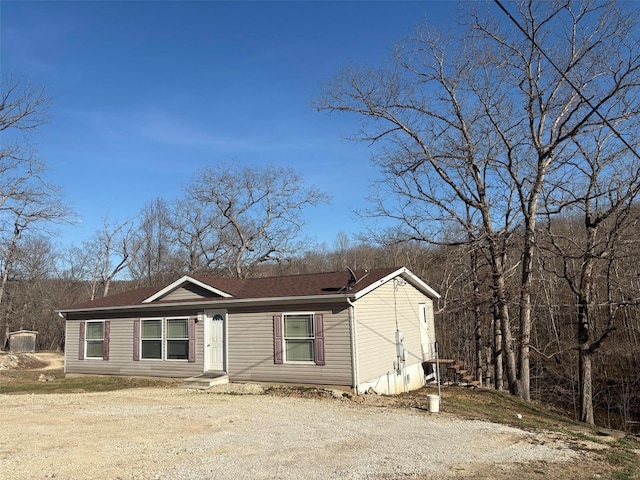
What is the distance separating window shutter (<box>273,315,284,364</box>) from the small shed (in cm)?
2818

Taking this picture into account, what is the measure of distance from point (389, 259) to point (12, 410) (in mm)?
28229

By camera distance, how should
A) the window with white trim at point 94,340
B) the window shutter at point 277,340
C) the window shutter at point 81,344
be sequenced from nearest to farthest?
the window shutter at point 277,340, the window with white trim at point 94,340, the window shutter at point 81,344

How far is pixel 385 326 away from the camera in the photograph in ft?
47.2

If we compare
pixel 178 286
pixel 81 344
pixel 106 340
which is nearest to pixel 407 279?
pixel 178 286

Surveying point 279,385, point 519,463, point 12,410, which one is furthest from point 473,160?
point 12,410

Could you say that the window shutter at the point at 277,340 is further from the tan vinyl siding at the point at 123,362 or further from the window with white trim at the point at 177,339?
the window with white trim at the point at 177,339

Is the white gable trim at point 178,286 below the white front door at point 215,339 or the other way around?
the other way around

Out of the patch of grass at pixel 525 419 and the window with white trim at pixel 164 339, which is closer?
the patch of grass at pixel 525 419

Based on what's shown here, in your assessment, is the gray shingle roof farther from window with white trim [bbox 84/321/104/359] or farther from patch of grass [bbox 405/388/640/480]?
patch of grass [bbox 405/388/640/480]

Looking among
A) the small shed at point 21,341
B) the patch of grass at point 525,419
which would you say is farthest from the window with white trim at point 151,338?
the small shed at point 21,341

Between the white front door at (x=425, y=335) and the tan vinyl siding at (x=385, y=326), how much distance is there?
34 cm

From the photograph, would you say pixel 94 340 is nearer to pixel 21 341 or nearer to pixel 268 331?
pixel 268 331

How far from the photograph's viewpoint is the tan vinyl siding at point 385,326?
12891 millimetres

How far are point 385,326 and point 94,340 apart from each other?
10627 millimetres
